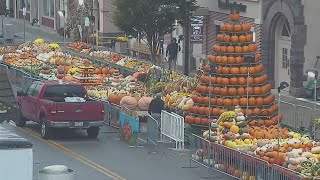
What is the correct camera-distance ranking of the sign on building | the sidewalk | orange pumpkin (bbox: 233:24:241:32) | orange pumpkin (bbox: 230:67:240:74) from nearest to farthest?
orange pumpkin (bbox: 230:67:240:74) → orange pumpkin (bbox: 233:24:241:32) → the sign on building → the sidewalk

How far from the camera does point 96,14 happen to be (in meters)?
68.4

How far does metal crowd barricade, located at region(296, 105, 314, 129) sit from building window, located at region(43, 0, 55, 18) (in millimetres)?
48026

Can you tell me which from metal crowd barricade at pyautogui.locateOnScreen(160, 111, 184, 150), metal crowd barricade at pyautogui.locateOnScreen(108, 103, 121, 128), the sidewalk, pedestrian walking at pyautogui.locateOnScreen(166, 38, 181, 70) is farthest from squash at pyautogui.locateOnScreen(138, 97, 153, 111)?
the sidewalk

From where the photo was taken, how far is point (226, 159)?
24938 mm

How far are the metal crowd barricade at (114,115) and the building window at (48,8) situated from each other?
4538cm

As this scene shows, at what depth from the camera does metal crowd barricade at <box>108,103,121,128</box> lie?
33.4m

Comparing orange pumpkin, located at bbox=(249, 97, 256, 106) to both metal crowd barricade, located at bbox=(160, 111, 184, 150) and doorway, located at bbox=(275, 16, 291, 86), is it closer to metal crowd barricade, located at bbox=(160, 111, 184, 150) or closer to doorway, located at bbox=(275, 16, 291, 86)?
metal crowd barricade, located at bbox=(160, 111, 184, 150)

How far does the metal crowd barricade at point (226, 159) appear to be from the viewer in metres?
24.4

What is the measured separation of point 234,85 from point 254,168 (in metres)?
6.40

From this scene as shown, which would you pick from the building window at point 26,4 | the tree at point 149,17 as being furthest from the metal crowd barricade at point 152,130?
the building window at point 26,4

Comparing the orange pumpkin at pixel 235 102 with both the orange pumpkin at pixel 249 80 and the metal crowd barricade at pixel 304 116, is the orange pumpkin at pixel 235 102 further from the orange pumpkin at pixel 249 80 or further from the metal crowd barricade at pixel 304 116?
the metal crowd barricade at pixel 304 116

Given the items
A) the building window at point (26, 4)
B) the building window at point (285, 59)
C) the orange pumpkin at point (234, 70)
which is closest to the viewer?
the orange pumpkin at point (234, 70)

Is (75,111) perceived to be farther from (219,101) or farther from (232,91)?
(232,91)

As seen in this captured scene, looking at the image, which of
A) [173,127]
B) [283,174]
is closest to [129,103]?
[173,127]
